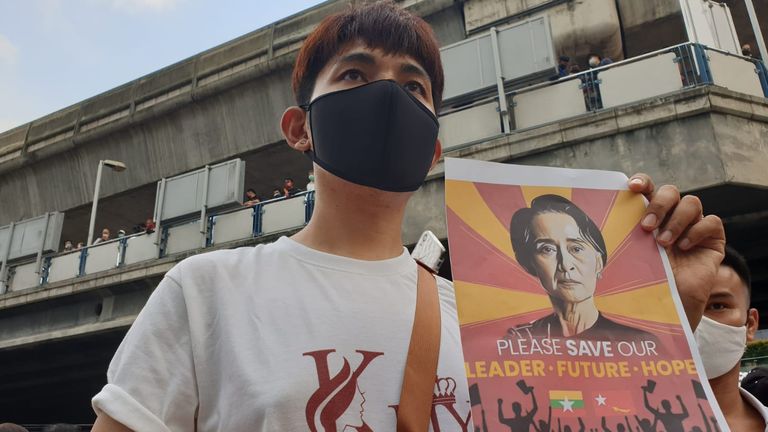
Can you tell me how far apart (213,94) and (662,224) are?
14.5m

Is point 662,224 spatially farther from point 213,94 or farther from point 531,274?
point 213,94

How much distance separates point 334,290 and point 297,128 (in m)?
0.66

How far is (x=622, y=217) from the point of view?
4.65 feet

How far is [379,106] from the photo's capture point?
1.55m

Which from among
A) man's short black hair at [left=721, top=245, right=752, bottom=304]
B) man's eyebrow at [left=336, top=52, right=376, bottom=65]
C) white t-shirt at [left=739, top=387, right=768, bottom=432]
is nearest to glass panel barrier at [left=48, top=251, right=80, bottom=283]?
man's eyebrow at [left=336, top=52, right=376, bottom=65]

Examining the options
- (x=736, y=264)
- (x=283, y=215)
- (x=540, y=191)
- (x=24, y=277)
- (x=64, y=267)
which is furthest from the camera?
(x=24, y=277)

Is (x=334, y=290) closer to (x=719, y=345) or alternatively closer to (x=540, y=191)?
(x=540, y=191)

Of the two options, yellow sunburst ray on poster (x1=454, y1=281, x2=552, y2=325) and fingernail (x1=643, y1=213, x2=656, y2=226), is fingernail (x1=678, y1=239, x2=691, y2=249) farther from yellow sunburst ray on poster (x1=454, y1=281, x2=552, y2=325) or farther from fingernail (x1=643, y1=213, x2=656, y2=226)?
yellow sunburst ray on poster (x1=454, y1=281, x2=552, y2=325)

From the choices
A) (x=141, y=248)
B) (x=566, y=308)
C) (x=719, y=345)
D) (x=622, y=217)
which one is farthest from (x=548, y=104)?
(x=141, y=248)

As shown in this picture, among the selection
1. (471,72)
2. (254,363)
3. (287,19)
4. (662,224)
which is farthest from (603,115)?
(287,19)

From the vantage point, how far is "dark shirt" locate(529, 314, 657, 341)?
1.20m

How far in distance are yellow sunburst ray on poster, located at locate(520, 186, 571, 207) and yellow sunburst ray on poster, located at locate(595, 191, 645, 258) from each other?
132 millimetres

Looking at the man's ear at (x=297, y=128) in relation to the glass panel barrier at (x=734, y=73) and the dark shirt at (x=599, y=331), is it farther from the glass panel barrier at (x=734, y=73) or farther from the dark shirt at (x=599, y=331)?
the glass panel barrier at (x=734, y=73)

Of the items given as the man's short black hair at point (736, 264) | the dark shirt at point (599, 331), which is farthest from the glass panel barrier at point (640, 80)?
the dark shirt at point (599, 331)
